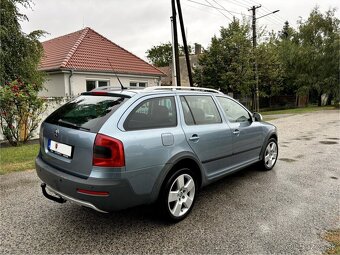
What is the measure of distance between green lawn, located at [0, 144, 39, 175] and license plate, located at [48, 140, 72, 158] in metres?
3.03

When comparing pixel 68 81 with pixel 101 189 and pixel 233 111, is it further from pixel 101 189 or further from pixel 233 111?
pixel 101 189

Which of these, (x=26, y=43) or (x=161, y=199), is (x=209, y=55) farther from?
(x=161, y=199)

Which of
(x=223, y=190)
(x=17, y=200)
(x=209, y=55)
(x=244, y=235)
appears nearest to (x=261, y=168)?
(x=223, y=190)

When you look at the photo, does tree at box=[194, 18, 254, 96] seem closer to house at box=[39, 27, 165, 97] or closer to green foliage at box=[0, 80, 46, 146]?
house at box=[39, 27, 165, 97]

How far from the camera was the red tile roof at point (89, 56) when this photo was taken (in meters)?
16.5

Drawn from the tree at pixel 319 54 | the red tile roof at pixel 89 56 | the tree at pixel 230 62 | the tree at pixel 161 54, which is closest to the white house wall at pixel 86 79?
the red tile roof at pixel 89 56

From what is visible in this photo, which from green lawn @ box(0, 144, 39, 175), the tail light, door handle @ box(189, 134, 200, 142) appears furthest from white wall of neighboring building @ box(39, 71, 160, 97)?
the tail light

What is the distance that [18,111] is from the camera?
877 cm

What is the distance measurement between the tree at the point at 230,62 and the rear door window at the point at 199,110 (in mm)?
20484

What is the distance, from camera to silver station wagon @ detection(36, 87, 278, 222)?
9.45 ft

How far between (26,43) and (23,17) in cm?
106

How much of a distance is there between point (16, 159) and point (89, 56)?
11977 mm

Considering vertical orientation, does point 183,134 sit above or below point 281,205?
above

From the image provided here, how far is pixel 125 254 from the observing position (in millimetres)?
2848
